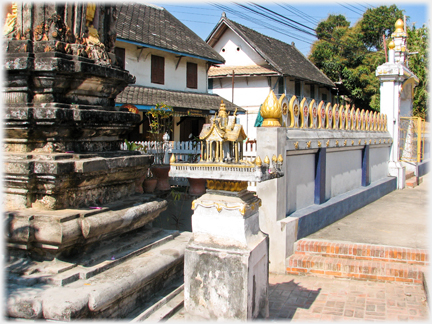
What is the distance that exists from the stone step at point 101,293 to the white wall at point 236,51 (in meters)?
20.6

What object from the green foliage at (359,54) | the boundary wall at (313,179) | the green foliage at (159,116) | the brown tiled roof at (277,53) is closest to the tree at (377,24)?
the green foliage at (359,54)

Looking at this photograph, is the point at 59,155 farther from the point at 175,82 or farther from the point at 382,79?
the point at 175,82

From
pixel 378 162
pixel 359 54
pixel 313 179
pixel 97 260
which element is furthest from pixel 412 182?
pixel 359 54

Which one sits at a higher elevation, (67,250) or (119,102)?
(119,102)

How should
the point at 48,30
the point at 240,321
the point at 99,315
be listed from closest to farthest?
→ 1. the point at 99,315
2. the point at 240,321
3. the point at 48,30

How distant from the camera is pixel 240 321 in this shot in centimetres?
345

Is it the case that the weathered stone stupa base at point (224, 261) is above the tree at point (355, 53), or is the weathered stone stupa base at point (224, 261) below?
below

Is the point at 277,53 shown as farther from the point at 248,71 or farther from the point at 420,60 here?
the point at 420,60

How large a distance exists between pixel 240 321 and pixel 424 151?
57.2 ft

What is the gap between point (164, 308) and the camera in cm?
369

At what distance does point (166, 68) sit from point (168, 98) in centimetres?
184

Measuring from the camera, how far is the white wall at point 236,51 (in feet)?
75.9

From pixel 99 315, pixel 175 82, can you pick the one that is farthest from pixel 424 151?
pixel 99 315

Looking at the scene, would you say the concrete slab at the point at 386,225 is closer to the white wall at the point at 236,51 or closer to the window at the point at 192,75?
the window at the point at 192,75
